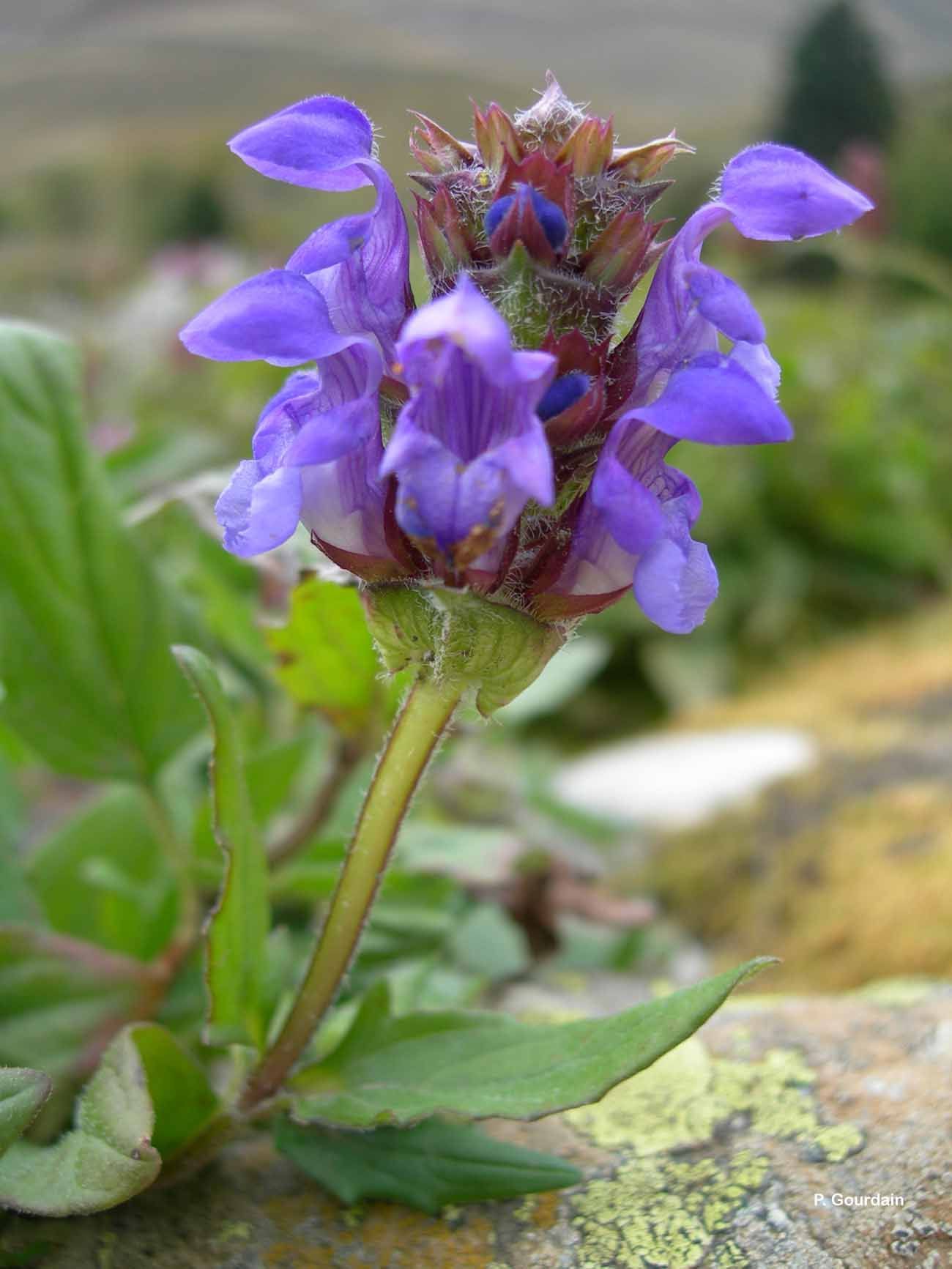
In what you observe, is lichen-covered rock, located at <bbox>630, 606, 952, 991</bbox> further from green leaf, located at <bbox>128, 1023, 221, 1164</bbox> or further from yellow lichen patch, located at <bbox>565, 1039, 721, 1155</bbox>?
green leaf, located at <bbox>128, 1023, 221, 1164</bbox>

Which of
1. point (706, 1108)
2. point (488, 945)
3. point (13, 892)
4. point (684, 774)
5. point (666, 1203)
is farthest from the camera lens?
point (684, 774)

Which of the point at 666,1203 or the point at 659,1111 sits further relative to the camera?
the point at 659,1111

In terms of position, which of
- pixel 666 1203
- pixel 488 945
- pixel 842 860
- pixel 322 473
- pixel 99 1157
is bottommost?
pixel 842 860

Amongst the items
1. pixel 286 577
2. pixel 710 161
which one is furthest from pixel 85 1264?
pixel 710 161

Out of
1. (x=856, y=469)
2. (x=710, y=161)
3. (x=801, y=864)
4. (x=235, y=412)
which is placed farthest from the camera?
(x=710, y=161)

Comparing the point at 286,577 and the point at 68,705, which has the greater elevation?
the point at 286,577

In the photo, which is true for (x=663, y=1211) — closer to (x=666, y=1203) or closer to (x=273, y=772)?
(x=666, y=1203)

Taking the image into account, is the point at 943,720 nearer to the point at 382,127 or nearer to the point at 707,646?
the point at 707,646

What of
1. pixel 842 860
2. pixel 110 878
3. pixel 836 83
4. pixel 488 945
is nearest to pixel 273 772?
pixel 110 878

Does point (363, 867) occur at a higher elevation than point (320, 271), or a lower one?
lower
